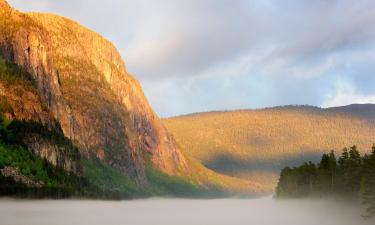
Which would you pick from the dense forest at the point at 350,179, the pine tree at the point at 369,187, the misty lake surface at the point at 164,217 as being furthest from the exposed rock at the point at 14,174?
the pine tree at the point at 369,187

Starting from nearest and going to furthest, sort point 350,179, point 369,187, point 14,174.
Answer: point 369,187
point 350,179
point 14,174

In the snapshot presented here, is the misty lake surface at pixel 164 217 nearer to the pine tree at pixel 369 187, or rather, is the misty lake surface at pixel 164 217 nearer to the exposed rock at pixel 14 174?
the pine tree at pixel 369 187

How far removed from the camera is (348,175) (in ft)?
448

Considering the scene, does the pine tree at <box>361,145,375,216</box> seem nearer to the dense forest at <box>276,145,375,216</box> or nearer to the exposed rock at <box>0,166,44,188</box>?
the dense forest at <box>276,145,375,216</box>

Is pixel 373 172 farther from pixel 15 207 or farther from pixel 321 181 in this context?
pixel 15 207

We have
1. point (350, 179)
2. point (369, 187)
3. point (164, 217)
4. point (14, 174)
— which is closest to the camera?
point (369, 187)

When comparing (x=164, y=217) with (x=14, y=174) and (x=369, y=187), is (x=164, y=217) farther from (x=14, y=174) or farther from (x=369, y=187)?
(x=14, y=174)

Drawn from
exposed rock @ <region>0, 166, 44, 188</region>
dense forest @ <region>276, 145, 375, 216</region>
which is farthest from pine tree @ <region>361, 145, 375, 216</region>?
exposed rock @ <region>0, 166, 44, 188</region>

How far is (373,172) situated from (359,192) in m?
18.2

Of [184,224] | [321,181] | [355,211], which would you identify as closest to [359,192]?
[355,211]

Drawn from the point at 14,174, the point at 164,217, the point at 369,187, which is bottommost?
the point at 164,217

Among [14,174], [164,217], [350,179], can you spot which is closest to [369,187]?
[350,179]

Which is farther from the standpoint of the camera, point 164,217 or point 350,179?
point 164,217

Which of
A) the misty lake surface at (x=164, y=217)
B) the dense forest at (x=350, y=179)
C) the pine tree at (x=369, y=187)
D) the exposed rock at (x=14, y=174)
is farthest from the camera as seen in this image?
the exposed rock at (x=14, y=174)
